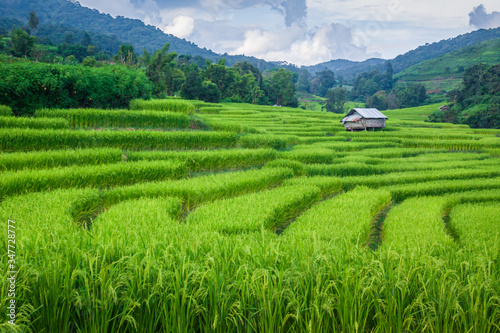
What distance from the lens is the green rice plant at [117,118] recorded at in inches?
455

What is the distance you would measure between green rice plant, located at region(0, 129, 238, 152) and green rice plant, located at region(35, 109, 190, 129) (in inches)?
82.6

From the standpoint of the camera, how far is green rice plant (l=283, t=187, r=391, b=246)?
5.21 metres

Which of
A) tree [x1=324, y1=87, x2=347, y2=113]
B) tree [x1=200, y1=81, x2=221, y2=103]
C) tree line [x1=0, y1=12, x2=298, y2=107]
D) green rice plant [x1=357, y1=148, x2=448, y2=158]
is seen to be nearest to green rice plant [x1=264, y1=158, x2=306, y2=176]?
green rice plant [x1=357, y1=148, x2=448, y2=158]

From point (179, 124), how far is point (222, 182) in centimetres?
739

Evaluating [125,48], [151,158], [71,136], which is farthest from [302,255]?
[125,48]

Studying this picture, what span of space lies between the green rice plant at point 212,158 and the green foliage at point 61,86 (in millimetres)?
5426

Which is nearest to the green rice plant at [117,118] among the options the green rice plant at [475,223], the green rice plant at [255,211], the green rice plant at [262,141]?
the green rice plant at [262,141]

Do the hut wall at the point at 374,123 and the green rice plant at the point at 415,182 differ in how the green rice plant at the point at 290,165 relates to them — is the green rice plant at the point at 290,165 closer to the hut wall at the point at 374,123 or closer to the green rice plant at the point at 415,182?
the green rice plant at the point at 415,182

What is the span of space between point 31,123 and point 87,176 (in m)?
4.44

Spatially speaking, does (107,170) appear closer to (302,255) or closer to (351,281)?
(302,255)

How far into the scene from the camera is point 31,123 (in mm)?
9703

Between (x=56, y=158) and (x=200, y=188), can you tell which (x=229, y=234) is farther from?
(x=56, y=158)

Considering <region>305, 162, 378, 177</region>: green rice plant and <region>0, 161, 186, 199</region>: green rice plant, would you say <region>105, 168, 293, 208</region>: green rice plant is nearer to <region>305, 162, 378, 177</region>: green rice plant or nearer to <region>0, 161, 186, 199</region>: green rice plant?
<region>0, 161, 186, 199</region>: green rice plant

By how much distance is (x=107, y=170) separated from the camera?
7.64 m
